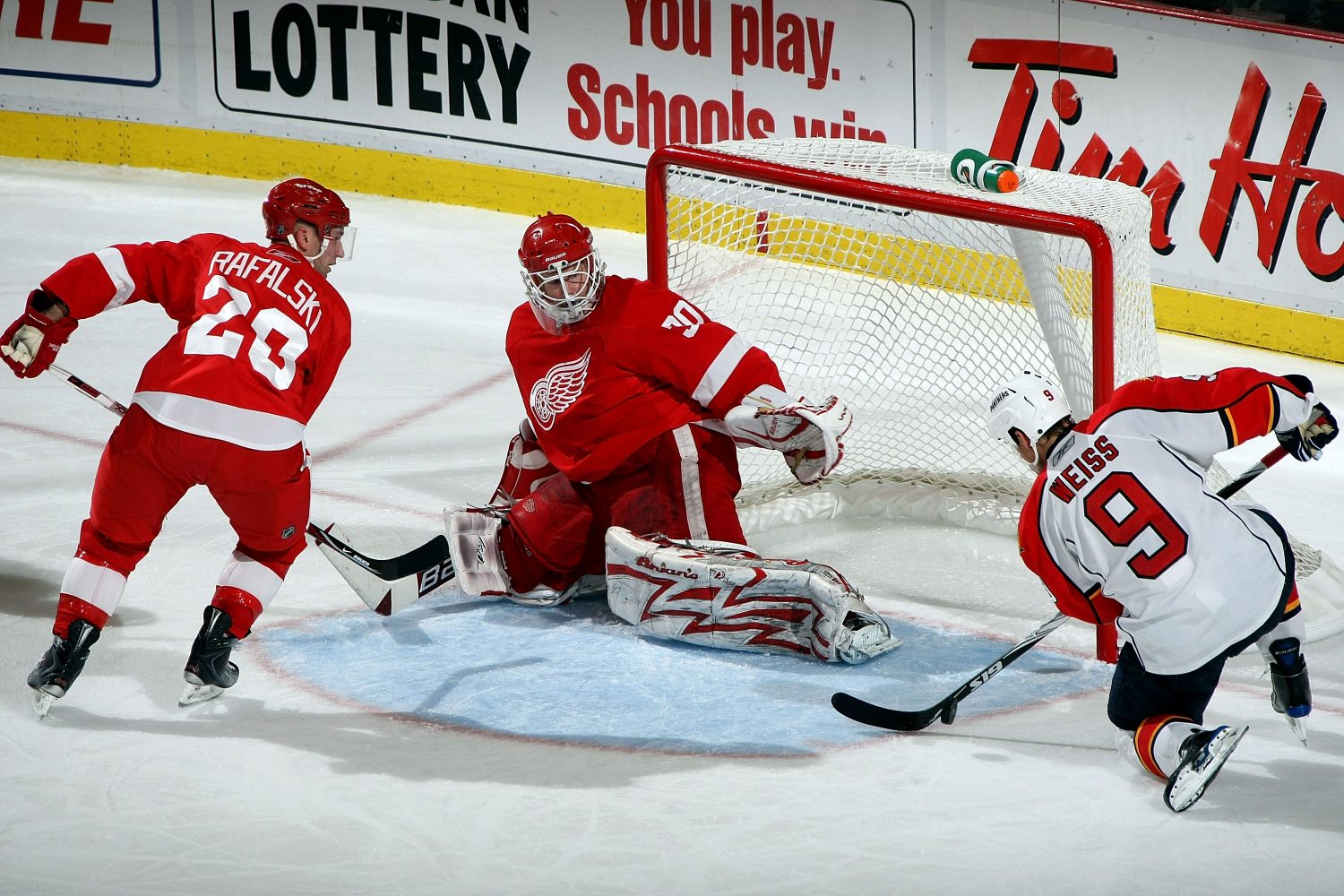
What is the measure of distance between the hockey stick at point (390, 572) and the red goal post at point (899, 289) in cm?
89

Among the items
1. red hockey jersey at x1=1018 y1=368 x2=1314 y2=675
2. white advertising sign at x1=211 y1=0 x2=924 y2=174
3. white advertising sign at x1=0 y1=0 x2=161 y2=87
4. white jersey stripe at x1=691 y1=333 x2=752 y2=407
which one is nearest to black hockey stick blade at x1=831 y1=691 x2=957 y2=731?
red hockey jersey at x1=1018 y1=368 x2=1314 y2=675

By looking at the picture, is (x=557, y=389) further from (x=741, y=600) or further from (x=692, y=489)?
(x=741, y=600)

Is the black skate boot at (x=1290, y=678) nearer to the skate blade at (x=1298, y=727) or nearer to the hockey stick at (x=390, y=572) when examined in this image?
the skate blade at (x=1298, y=727)

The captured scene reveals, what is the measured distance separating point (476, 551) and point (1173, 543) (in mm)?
1576

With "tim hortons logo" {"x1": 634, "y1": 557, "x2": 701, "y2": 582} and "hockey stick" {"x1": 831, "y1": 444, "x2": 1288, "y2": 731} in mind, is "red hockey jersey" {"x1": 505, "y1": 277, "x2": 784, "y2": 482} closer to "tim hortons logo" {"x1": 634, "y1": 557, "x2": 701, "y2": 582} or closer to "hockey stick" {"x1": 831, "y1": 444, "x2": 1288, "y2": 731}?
"tim hortons logo" {"x1": 634, "y1": 557, "x2": 701, "y2": 582}

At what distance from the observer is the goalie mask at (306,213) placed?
3.05 meters

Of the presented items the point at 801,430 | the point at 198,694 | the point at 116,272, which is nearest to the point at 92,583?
the point at 198,694

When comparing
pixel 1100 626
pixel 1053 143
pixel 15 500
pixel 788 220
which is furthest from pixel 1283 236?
pixel 15 500

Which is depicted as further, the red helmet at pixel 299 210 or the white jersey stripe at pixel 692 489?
the white jersey stripe at pixel 692 489

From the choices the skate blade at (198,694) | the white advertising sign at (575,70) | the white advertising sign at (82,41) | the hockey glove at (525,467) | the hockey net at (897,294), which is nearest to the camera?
the skate blade at (198,694)

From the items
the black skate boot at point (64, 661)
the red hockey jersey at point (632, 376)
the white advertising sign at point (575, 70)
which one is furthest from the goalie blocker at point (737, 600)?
the white advertising sign at point (575, 70)

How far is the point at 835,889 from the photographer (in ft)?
7.61

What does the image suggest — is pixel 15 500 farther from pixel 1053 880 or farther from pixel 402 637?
pixel 1053 880

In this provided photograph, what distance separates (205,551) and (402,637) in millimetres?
775
